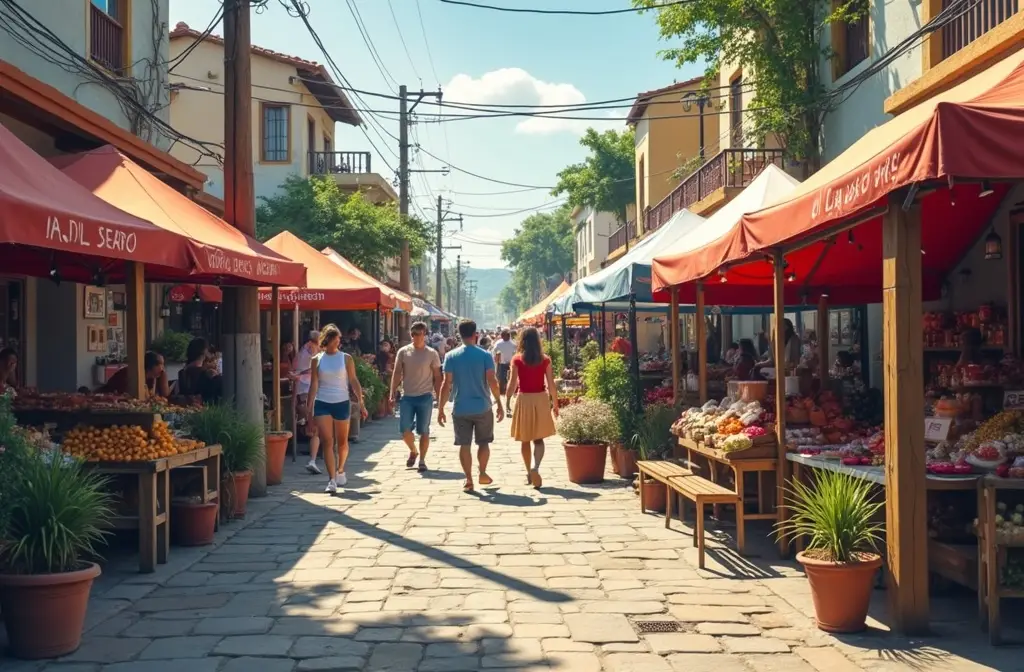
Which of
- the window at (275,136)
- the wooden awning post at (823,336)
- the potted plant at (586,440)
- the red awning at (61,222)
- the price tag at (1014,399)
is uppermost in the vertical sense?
the window at (275,136)

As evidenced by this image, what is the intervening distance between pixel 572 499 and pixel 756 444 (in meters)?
3.09

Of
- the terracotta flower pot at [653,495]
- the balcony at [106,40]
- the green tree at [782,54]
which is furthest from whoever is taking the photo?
the green tree at [782,54]

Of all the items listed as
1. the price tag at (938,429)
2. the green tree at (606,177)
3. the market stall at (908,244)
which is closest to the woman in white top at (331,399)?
the market stall at (908,244)

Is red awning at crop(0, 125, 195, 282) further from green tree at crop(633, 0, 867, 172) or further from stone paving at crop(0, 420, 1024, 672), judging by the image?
Result: green tree at crop(633, 0, 867, 172)

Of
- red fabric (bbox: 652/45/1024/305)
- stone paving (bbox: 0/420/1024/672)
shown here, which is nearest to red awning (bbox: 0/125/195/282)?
stone paving (bbox: 0/420/1024/672)

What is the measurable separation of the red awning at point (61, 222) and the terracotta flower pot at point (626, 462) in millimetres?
5963

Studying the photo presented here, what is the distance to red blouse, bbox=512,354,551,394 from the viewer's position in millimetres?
11680

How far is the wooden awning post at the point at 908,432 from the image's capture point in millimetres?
5602

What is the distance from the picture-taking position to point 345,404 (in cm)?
1141

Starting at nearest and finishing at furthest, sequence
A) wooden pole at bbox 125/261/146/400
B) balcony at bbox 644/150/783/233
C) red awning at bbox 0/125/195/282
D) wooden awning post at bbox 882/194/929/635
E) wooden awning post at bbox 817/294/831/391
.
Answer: wooden awning post at bbox 882/194/929/635
red awning at bbox 0/125/195/282
wooden pole at bbox 125/261/146/400
wooden awning post at bbox 817/294/831/391
balcony at bbox 644/150/783/233

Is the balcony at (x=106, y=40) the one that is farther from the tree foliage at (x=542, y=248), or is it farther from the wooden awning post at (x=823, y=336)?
the tree foliage at (x=542, y=248)

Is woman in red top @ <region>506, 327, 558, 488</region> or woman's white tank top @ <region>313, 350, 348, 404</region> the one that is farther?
woman in red top @ <region>506, 327, 558, 488</region>

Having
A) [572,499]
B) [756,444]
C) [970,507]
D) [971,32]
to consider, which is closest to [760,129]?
[971,32]

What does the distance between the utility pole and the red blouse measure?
3038mm
